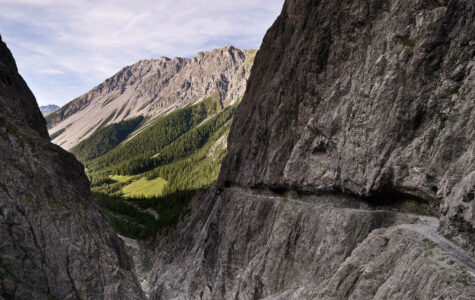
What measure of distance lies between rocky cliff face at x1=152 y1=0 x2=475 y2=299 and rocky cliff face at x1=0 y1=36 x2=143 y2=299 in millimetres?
16629

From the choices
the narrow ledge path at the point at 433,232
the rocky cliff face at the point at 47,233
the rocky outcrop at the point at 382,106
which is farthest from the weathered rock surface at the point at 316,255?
the rocky cliff face at the point at 47,233

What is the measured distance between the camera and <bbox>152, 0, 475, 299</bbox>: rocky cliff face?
1652 centimetres

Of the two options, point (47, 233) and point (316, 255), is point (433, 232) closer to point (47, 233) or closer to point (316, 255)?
point (316, 255)

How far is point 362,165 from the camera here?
25.4 meters

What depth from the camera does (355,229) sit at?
81.4 feet

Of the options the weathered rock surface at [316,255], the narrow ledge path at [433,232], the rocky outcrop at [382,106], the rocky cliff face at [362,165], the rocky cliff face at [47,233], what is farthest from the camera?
→ the rocky cliff face at [47,233]

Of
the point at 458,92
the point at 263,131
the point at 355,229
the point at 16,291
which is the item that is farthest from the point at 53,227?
the point at 458,92

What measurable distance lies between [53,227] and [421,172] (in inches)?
1641

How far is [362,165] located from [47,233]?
38065mm

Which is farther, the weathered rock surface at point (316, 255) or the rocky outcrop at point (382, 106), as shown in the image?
the rocky outcrop at point (382, 106)

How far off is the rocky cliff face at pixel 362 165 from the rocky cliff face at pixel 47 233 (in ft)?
54.6

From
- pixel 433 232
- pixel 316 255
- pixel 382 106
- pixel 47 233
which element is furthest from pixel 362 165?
pixel 47 233

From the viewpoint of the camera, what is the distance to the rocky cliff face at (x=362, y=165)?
1652cm

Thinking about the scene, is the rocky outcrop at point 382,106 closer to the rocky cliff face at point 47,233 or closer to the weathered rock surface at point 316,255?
the weathered rock surface at point 316,255
